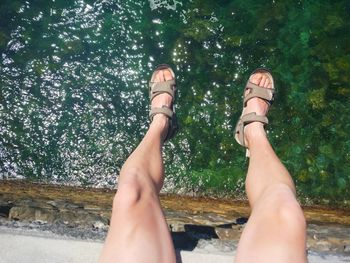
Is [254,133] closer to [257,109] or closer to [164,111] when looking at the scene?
[257,109]

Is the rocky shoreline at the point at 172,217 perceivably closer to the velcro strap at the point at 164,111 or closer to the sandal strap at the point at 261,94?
the velcro strap at the point at 164,111

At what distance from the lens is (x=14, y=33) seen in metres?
4.12

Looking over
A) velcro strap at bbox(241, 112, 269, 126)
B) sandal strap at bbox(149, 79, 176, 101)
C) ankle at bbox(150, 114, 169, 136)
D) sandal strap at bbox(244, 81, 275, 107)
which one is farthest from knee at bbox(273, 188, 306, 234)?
sandal strap at bbox(149, 79, 176, 101)

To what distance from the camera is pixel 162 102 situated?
10.1 feet

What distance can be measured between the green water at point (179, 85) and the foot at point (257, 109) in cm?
60

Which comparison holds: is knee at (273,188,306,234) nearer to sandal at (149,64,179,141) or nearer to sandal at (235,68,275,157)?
sandal at (235,68,275,157)

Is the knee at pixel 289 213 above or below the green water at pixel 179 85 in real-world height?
below

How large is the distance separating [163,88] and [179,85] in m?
0.85

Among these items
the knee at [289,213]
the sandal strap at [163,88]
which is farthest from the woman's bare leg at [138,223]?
the sandal strap at [163,88]

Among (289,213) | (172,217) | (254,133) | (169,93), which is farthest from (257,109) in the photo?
(289,213)

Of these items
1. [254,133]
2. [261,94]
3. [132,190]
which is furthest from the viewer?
[261,94]

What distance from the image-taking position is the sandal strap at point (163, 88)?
10.3 ft

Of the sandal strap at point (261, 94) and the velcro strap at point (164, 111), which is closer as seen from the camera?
the velcro strap at point (164, 111)

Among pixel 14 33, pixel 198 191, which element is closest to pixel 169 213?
pixel 198 191
